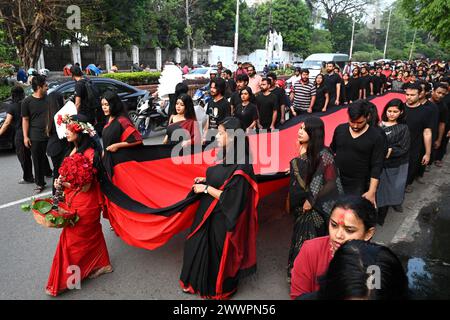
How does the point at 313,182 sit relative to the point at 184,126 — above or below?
below

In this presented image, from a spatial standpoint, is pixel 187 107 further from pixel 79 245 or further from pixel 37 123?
pixel 37 123

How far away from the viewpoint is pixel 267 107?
6.73m

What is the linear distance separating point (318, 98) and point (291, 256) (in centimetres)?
541

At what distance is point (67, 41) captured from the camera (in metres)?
24.9

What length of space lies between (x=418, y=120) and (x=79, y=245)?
4.45 metres

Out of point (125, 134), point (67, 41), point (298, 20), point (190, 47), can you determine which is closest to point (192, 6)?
point (190, 47)

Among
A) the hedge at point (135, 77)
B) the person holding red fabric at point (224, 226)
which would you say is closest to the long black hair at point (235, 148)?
the person holding red fabric at point (224, 226)

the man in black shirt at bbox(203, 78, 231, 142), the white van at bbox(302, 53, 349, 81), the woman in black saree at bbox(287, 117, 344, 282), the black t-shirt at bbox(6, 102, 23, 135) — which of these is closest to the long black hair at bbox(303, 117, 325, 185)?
the woman in black saree at bbox(287, 117, 344, 282)

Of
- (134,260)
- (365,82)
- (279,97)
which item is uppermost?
(365,82)

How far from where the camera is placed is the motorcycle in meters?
9.40

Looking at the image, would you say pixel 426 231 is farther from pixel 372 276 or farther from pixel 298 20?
pixel 298 20

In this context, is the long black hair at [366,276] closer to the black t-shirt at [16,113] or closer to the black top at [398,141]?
the black top at [398,141]

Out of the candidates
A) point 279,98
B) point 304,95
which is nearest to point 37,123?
point 279,98

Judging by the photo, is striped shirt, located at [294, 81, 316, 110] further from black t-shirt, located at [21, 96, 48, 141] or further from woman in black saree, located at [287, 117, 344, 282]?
woman in black saree, located at [287, 117, 344, 282]
